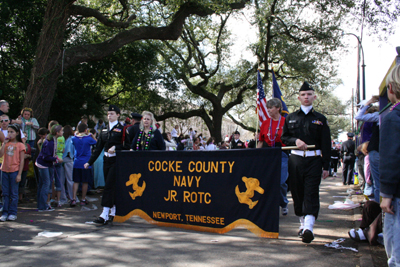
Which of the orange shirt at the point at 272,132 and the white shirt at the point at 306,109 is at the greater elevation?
the white shirt at the point at 306,109

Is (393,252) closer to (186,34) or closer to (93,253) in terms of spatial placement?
(93,253)

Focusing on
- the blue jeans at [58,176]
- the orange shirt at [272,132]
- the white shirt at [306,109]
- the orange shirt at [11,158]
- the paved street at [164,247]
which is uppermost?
the white shirt at [306,109]

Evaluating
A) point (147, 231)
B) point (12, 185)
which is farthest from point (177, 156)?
point (12, 185)

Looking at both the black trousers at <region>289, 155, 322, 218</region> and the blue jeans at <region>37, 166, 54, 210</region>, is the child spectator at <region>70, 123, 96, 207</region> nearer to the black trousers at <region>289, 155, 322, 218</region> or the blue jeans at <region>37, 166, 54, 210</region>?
the blue jeans at <region>37, 166, 54, 210</region>

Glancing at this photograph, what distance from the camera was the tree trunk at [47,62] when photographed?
12023 mm

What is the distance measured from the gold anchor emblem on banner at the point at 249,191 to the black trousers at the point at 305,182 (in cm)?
60

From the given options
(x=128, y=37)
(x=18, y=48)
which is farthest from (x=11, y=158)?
(x=18, y=48)

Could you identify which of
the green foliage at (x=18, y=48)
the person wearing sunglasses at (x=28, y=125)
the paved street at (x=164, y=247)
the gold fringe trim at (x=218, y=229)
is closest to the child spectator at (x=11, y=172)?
the paved street at (x=164, y=247)

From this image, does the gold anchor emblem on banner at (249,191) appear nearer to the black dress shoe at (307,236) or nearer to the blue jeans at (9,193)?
the black dress shoe at (307,236)

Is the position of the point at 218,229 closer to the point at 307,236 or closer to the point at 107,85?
the point at 307,236

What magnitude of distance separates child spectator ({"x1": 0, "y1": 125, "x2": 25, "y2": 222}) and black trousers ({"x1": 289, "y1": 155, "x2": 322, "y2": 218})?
541 centimetres

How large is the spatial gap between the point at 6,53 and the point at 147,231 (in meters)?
14.1

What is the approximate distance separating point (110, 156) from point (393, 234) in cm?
505

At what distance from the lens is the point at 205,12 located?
608 inches
